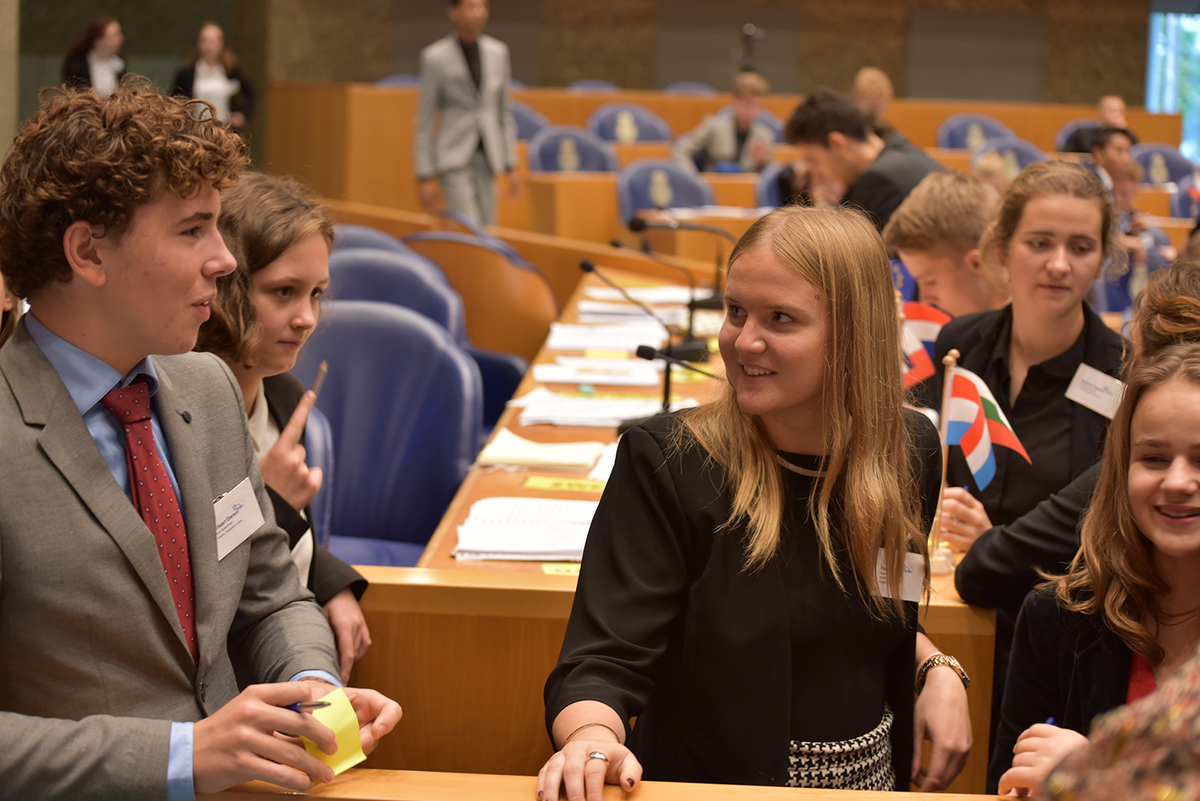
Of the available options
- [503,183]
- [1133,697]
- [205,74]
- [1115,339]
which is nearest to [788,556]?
[1133,697]

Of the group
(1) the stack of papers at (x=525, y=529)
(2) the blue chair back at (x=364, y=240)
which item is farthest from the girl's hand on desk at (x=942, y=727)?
(2) the blue chair back at (x=364, y=240)

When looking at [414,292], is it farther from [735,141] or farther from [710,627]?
[735,141]

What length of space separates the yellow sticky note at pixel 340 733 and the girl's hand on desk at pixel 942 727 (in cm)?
69

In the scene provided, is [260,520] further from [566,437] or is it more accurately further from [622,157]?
[622,157]

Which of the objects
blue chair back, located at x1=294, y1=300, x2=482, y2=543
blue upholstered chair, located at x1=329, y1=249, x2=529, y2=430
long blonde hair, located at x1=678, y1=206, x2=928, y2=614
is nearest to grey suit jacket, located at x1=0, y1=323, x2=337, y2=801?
long blonde hair, located at x1=678, y1=206, x2=928, y2=614

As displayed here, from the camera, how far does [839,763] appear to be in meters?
1.33

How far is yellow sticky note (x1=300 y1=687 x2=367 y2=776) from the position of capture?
1135 millimetres

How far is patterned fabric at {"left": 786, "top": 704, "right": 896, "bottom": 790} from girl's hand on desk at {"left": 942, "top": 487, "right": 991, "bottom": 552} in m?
0.59

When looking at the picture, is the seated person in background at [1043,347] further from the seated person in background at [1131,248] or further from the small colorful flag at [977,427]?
the seated person in background at [1131,248]

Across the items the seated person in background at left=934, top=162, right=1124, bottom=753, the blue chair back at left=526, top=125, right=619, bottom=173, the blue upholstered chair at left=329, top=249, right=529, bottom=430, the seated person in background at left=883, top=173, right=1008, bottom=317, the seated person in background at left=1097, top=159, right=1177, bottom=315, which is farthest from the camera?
the blue chair back at left=526, top=125, right=619, bottom=173

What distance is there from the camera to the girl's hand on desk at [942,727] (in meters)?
1.39

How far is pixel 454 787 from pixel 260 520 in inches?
17.1

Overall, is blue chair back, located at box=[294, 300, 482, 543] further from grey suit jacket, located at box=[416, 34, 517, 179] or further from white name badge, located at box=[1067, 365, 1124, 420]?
grey suit jacket, located at box=[416, 34, 517, 179]


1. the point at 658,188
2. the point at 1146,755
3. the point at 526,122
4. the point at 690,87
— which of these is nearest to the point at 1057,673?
the point at 1146,755
